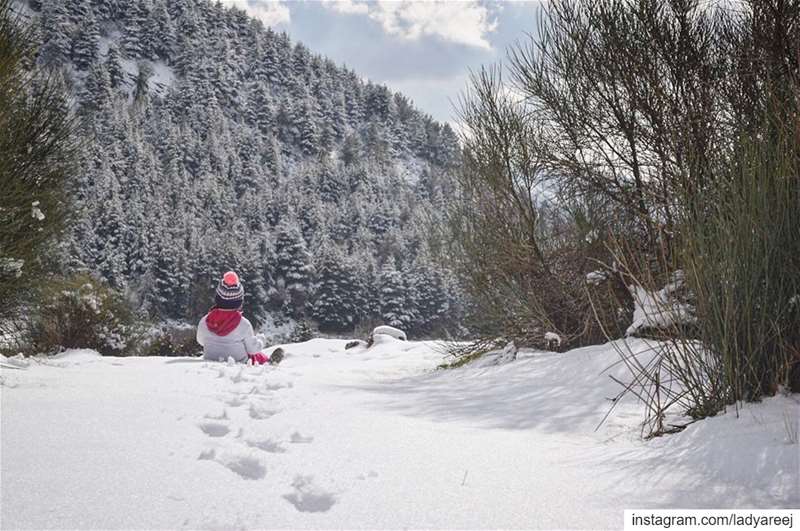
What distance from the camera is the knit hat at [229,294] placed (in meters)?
5.45

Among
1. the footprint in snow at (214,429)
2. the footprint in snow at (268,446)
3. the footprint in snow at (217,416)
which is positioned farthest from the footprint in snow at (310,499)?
the footprint in snow at (217,416)

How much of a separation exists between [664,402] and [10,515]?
2967mm

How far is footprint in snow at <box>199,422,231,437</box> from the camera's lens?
197cm

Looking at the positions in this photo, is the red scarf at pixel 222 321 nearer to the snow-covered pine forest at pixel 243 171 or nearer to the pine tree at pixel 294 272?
the snow-covered pine forest at pixel 243 171

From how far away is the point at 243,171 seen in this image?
83.2 m

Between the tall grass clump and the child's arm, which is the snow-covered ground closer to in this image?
the tall grass clump

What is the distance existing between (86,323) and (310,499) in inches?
470

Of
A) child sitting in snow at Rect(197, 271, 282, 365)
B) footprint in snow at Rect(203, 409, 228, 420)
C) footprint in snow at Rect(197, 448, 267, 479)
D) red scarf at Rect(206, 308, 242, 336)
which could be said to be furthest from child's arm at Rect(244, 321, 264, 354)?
footprint in snow at Rect(197, 448, 267, 479)

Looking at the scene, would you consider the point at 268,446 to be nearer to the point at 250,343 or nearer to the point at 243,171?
the point at 250,343

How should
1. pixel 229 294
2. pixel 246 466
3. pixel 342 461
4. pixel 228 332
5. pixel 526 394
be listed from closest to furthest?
1. pixel 246 466
2. pixel 342 461
3. pixel 526 394
4. pixel 228 332
5. pixel 229 294

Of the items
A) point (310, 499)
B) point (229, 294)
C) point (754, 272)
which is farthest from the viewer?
point (229, 294)

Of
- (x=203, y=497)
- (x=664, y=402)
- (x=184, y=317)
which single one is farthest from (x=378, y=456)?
(x=184, y=317)

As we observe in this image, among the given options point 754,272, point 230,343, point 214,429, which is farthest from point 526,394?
point 230,343

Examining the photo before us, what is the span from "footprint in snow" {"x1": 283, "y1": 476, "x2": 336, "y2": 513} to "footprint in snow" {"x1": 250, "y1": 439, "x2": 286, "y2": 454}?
40 centimetres
